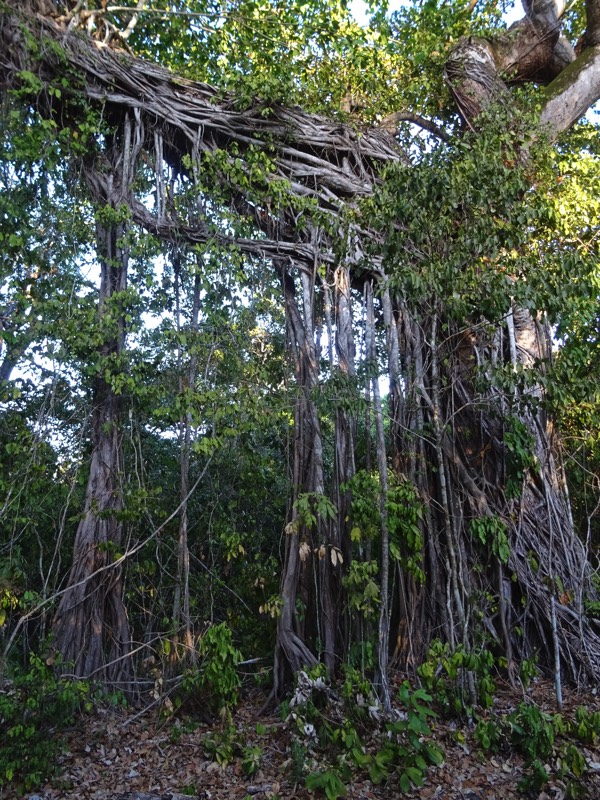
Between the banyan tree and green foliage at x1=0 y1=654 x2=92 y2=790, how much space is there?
0.55m

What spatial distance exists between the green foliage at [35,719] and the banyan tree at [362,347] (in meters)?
0.55

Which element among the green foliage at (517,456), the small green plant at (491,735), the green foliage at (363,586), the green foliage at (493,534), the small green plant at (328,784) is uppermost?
the green foliage at (517,456)

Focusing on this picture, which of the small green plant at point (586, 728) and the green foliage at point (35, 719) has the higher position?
the green foliage at point (35, 719)

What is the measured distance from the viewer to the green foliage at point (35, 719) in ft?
13.2

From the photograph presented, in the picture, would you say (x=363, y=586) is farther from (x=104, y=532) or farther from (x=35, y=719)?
(x=35, y=719)

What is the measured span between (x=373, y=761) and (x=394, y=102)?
674 cm

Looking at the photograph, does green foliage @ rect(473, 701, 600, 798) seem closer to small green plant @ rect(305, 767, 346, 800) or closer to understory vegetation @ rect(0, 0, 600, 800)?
understory vegetation @ rect(0, 0, 600, 800)

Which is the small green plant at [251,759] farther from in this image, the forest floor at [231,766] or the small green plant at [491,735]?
the small green plant at [491,735]

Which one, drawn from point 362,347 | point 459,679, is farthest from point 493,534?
point 362,347

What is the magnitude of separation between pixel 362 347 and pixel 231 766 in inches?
156

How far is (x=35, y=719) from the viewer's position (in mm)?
4344

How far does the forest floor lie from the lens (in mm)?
4023

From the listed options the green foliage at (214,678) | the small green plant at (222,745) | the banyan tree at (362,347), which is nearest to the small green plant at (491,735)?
the banyan tree at (362,347)

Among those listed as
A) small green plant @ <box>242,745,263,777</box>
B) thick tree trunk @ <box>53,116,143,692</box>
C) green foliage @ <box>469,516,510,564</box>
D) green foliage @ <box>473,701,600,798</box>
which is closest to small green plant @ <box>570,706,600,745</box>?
green foliage @ <box>473,701,600,798</box>
